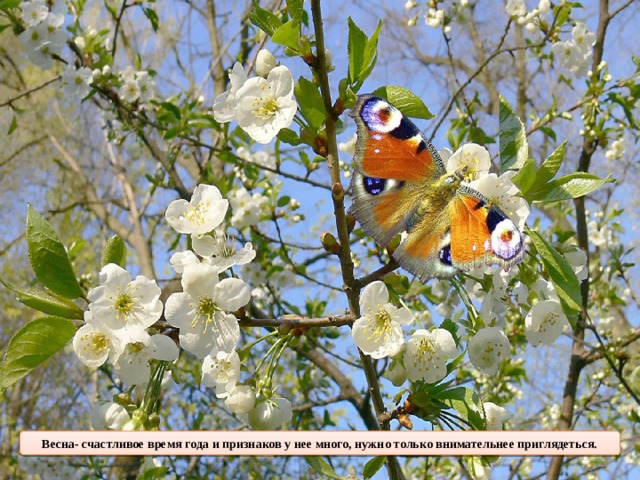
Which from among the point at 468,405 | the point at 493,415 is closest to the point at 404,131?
the point at 468,405

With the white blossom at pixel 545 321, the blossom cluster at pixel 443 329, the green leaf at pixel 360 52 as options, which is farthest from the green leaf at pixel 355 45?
the white blossom at pixel 545 321

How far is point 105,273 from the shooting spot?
1127 millimetres

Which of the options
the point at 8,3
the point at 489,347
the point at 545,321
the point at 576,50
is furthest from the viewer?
the point at 576,50

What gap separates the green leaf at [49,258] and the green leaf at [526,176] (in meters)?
0.78

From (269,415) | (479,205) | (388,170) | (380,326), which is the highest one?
(388,170)

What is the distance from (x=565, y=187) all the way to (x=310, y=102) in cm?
49

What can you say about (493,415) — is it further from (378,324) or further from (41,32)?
(41,32)

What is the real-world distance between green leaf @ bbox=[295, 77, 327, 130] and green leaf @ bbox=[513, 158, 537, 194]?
35 centimetres

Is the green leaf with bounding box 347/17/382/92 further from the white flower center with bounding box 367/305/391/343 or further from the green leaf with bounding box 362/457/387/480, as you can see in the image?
the green leaf with bounding box 362/457/387/480

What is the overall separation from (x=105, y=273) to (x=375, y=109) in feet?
1.82

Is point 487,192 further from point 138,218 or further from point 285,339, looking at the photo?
point 138,218

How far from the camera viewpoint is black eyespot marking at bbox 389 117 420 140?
3.83 ft

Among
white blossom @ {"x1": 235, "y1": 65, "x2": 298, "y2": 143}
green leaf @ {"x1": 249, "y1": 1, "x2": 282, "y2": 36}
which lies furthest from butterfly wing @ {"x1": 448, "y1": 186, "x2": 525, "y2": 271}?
green leaf @ {"x1": 249, "y1": 1, "x2": 282, "y2": 36}

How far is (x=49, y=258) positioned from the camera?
1094 mm
